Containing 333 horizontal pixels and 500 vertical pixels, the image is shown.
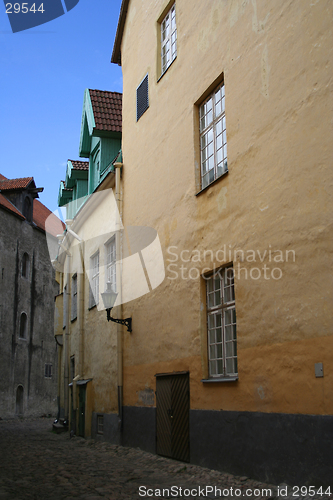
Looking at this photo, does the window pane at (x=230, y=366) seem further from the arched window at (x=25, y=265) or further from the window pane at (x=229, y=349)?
the arched window at (x=25, y=265)

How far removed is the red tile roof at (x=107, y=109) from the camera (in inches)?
618

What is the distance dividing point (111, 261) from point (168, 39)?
222 inches

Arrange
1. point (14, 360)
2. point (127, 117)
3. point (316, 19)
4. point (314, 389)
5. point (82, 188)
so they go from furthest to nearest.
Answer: point (14, 360)
point (82, 188)
point (127, 117)
point (316, 19)
point (314, 389)

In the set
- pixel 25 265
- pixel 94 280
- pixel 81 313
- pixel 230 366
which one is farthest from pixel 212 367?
pixel 25 265

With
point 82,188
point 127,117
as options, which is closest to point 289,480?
point 127,117

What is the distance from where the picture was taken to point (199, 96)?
30.3 ft

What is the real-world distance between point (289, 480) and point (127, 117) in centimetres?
990

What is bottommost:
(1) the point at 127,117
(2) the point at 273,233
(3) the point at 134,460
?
(3) the point at 134,460

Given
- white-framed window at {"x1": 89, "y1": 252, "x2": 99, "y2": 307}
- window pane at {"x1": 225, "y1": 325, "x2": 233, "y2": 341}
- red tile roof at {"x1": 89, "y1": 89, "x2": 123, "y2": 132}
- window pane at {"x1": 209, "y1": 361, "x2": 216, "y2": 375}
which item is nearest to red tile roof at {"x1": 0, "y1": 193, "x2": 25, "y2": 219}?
red tile roof at {"x1": 89, "y1": 89, "x2": 123, "y2": 132}

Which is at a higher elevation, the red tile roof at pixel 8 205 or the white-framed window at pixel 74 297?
the red tile roof at pixel 8 205

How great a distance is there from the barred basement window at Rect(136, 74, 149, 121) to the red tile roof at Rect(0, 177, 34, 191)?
21.2m

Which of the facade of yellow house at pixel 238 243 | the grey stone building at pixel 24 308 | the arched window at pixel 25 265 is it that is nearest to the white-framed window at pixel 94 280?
the facade of yellow house at pixel 238 243

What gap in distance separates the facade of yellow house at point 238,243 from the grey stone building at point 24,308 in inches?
741

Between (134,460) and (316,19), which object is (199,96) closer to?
(316,19)
